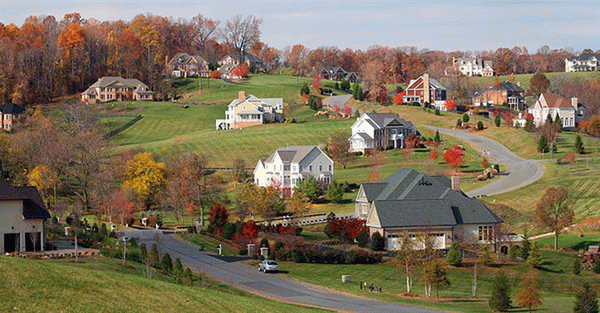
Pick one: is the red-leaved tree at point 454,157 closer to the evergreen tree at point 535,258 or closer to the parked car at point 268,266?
the evergreen tree at point 535,258

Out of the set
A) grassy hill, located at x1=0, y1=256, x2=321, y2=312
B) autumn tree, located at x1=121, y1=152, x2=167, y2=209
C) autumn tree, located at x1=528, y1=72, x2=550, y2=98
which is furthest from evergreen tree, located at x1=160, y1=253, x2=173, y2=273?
autumn tree, located at x1=528, y1=72, x2=550, y2=98

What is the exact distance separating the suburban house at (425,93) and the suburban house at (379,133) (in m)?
36.8

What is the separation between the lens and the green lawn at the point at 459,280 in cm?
4216

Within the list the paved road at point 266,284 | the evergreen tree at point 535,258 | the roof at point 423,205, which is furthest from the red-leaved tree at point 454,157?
the paved road at point 266,284

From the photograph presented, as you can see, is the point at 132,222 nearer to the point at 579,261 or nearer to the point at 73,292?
the point at 579,261

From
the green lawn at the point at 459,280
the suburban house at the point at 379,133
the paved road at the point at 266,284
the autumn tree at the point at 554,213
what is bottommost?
the green lawn at the point at 459,280

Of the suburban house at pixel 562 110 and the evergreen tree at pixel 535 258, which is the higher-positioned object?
the suburban house at pixel 562 110

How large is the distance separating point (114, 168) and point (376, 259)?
5111cm

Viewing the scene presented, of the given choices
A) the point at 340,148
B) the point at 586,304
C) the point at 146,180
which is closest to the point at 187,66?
the point at 340,148

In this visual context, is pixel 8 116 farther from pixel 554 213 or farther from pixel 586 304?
pixel 586 304

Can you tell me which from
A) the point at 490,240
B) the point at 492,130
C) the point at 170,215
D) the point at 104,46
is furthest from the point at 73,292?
the point at 104,46

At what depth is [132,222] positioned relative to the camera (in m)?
76.4

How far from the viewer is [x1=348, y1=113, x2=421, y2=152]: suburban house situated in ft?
377

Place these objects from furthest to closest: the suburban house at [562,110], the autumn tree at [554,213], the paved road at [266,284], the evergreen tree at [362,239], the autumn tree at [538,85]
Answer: the autumn tree at [538,85], the suburban house at [562,110], the autumn tree at [554,213], the evergreen tree at [362,239], the paved road at [266,284]
